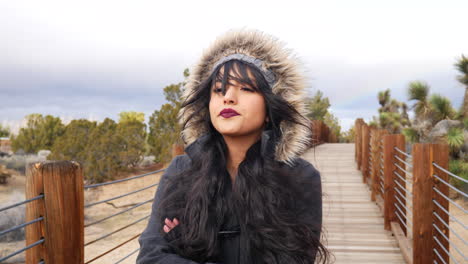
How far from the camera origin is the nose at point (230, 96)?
1744 mm

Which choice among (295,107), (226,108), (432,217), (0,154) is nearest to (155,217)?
(226,108)

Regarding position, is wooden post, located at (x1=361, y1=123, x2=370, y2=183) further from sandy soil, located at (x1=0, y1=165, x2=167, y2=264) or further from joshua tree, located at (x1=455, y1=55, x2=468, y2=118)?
joshua tree, located at (x1=455, y1=55, x2=468, y2=118)

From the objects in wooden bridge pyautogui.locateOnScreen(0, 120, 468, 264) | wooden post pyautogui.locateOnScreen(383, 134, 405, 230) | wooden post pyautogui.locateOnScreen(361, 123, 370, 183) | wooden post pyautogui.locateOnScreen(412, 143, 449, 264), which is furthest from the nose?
wooden post pyautogui.locateOnScreen(361, 123, 370, 183)

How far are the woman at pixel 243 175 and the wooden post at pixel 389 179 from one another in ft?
11.8

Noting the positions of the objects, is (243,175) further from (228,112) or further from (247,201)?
(228,112)

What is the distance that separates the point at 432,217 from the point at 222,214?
7.79 feet

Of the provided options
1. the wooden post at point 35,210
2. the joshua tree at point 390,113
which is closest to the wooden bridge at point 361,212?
the wooden post at point 35,210

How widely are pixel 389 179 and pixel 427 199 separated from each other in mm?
1765

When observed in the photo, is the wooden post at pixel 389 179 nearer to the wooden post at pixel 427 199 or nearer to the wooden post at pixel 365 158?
the wooden post at pixel 427 199

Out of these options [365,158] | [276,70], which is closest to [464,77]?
[365,158]

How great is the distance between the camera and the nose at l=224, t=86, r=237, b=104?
174cm

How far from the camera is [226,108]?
176cm

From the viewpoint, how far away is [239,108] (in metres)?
1.76

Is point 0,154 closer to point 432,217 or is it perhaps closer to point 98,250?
point 98,250
